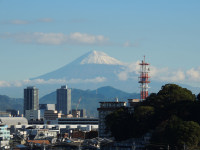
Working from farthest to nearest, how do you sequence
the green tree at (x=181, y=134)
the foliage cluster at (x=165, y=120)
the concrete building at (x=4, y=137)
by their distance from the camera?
the concrete building at (x=4, y=137) → the foliage cluster at (x=165, y=120) → the green tree at (x=181, y=134)

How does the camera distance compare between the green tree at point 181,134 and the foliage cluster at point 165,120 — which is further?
the foliage cluster at point 165,120

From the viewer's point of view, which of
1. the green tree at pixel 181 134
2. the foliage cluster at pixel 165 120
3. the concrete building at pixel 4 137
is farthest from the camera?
the concrete building at pixel 4 137

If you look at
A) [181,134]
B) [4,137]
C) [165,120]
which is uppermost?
[165,120]

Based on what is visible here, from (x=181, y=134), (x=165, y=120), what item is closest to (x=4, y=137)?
(x=165, y=120)

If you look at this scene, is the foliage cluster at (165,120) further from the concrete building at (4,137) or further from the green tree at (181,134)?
the concrete building at (4,137)

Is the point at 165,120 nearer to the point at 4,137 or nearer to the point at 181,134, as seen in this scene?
the point at 181,134

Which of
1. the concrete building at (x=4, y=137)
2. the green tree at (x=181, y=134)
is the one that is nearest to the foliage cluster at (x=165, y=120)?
the green tree at (x=181, y=134)

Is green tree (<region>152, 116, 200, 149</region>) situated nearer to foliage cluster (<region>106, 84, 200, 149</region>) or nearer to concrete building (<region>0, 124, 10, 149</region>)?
foliage cluster (<region>106, 84, 200, 149</region>)

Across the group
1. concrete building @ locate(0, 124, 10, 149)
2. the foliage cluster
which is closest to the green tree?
the foliage cluster

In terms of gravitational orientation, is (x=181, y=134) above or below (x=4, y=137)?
above
